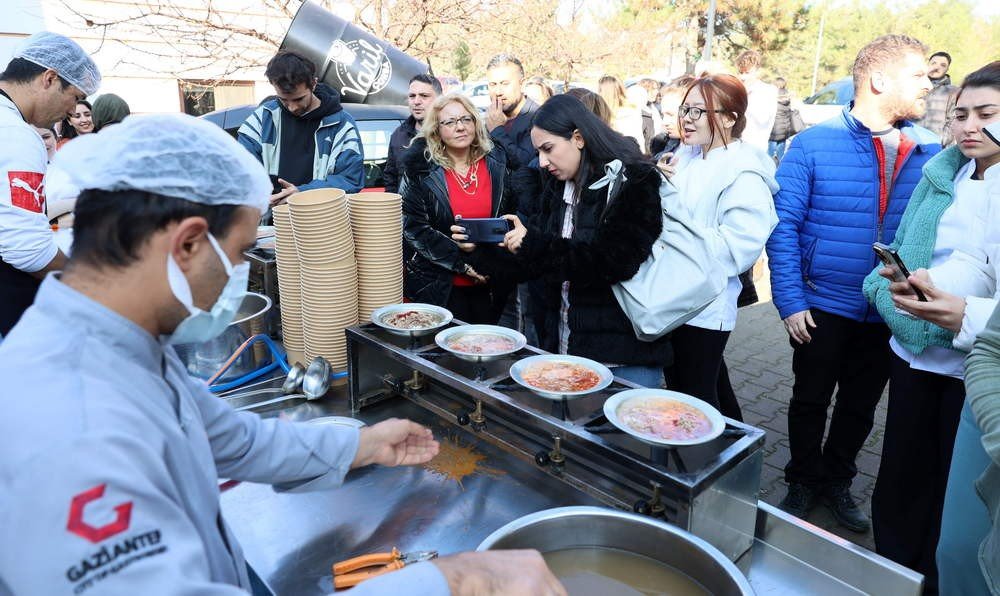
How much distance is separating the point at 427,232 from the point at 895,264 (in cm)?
214

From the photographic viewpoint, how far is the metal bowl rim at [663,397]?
4.66ft

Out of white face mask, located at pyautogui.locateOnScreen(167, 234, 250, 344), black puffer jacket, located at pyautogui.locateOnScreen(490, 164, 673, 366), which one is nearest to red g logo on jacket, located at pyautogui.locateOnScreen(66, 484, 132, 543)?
white face mask, located at pyautogui.locateOnScreen(167, 234, 250, 344)

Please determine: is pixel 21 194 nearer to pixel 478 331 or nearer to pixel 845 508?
pixel 478 331

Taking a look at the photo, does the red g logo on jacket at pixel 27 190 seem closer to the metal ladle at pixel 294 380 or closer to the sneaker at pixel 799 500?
the metal ladle at pixel 294 380

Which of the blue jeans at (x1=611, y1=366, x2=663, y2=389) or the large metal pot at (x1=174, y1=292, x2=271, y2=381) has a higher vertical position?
the large metal pot at (x1=174, y1=292, x2=271, y2=381)

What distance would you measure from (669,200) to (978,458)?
1.22 metres

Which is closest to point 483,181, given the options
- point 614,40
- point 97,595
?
point 97,595

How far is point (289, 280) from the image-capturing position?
238 centimetres

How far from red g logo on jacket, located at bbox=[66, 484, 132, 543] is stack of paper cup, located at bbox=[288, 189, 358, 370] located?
1.51m

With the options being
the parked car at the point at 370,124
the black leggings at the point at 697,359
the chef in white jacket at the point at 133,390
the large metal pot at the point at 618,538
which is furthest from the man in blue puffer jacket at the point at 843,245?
the parked car at the point at 370,124

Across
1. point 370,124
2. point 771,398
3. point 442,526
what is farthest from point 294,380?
point 370,124

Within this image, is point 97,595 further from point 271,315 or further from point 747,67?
point 747,67

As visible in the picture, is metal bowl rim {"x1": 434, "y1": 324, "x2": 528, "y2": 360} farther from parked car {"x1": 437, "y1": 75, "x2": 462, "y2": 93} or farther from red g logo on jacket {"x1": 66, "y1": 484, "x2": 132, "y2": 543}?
parked car {"x1": 437, "y1": 75, "x2": 462, "y2": 93}

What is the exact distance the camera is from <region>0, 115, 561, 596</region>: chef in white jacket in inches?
27.1
